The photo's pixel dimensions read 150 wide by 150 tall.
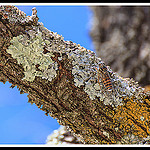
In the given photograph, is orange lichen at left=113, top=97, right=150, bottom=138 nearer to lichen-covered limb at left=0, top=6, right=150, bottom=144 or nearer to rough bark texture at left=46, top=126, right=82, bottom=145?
lichen-covered limb at left=0, top=6, right=150, bottom=144

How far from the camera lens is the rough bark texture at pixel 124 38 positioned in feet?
5.45

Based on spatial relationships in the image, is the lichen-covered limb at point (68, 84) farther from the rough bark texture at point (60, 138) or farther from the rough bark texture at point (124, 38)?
the rough bark texture at point (124, 38)

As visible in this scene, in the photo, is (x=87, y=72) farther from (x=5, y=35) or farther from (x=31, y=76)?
(x=5, y=35)

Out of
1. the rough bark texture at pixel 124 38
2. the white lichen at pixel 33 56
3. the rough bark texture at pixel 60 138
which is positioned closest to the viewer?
the white lichen at pixel 33 56

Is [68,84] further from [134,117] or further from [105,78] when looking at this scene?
[134,117]

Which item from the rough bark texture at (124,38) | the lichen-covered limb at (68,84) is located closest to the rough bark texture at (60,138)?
the lichen-covered limb at (68,84)

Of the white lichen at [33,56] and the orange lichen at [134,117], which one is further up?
the white lichen at [33,56]

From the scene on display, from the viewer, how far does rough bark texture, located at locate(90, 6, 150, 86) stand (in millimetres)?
1662

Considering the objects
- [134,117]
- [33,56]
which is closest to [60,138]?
[134,117]

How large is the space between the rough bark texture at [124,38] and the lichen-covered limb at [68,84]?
994 mm

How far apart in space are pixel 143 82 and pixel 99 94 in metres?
1.29

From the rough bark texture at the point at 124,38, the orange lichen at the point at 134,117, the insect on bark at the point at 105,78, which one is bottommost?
the orange lichen at the point at 134,117

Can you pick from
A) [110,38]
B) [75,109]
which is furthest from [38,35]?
[110,38]

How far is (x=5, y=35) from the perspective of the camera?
2.30 ft
